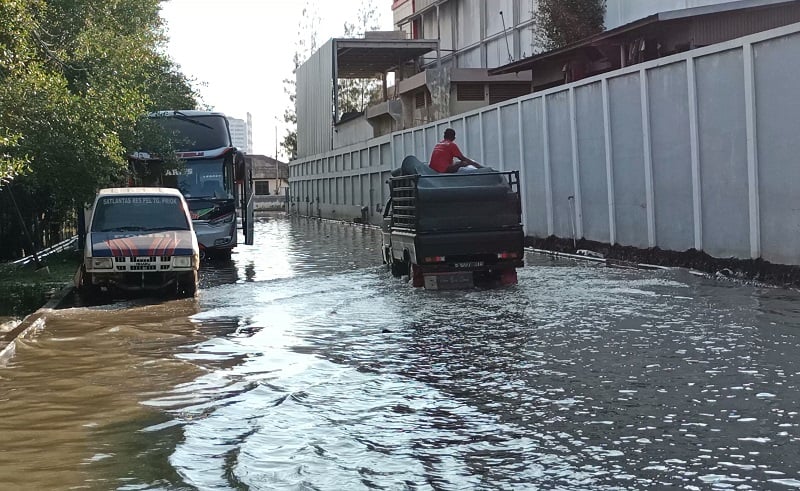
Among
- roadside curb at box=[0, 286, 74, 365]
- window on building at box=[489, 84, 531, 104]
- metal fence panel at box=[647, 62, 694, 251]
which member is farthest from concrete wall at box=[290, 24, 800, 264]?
window on building at box=[489, 84, 531, 104]

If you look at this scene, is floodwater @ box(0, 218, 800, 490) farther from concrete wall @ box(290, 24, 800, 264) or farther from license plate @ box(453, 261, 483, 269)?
concrete wall @ box(290, 24, 800, 264)

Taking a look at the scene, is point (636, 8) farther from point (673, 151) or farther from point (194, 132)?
point (673, 151)

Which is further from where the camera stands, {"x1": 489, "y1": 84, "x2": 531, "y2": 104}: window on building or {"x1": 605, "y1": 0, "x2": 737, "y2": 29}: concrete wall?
{"x1": 489, "y1": 84, "x2": 531, "y2": 104}: window on building

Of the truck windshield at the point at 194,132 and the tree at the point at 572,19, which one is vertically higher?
the tree at the point at 572,19

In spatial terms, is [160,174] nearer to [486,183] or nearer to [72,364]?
[486,183]

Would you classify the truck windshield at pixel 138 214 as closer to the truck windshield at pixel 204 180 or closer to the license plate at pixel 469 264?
the license plate at pixel 469 264

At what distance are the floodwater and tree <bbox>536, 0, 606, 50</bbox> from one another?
2188 centimetres

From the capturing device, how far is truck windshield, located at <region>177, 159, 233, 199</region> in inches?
901

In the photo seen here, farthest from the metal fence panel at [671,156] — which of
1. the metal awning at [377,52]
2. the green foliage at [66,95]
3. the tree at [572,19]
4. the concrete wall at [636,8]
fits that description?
the metal awning at [377,52]

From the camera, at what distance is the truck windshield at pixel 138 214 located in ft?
52.7

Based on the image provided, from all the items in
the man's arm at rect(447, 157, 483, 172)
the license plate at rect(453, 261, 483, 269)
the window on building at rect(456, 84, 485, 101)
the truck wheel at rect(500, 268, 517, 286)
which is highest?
the window on building at rect(456, 84, 485, 101)

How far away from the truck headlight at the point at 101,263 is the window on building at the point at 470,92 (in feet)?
97.2

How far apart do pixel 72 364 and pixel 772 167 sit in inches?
379

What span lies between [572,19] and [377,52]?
2011 cm
